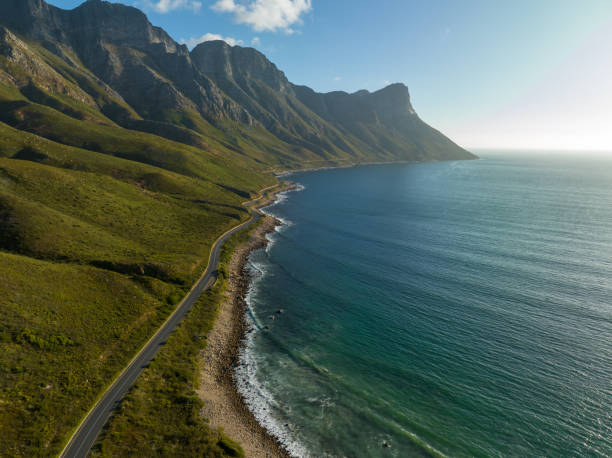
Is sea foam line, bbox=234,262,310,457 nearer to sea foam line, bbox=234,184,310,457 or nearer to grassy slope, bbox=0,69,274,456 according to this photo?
sea foam line, bbox=234,184,310,457

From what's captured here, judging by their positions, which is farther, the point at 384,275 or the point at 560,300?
the point at 384,275

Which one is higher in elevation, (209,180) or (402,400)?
(209,180)

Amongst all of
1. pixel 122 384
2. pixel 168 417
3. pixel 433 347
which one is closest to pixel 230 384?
pixel 168 417

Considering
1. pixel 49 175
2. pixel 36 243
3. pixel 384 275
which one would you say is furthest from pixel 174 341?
pixel 49 175

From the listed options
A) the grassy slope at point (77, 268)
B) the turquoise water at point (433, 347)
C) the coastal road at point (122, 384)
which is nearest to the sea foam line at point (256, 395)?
the turquoise water at point (433, 347)

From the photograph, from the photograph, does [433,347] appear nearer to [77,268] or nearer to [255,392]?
[255,392]

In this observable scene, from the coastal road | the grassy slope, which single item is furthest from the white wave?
the grassy slope

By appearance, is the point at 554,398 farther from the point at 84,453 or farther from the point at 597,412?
the point at 84,453
